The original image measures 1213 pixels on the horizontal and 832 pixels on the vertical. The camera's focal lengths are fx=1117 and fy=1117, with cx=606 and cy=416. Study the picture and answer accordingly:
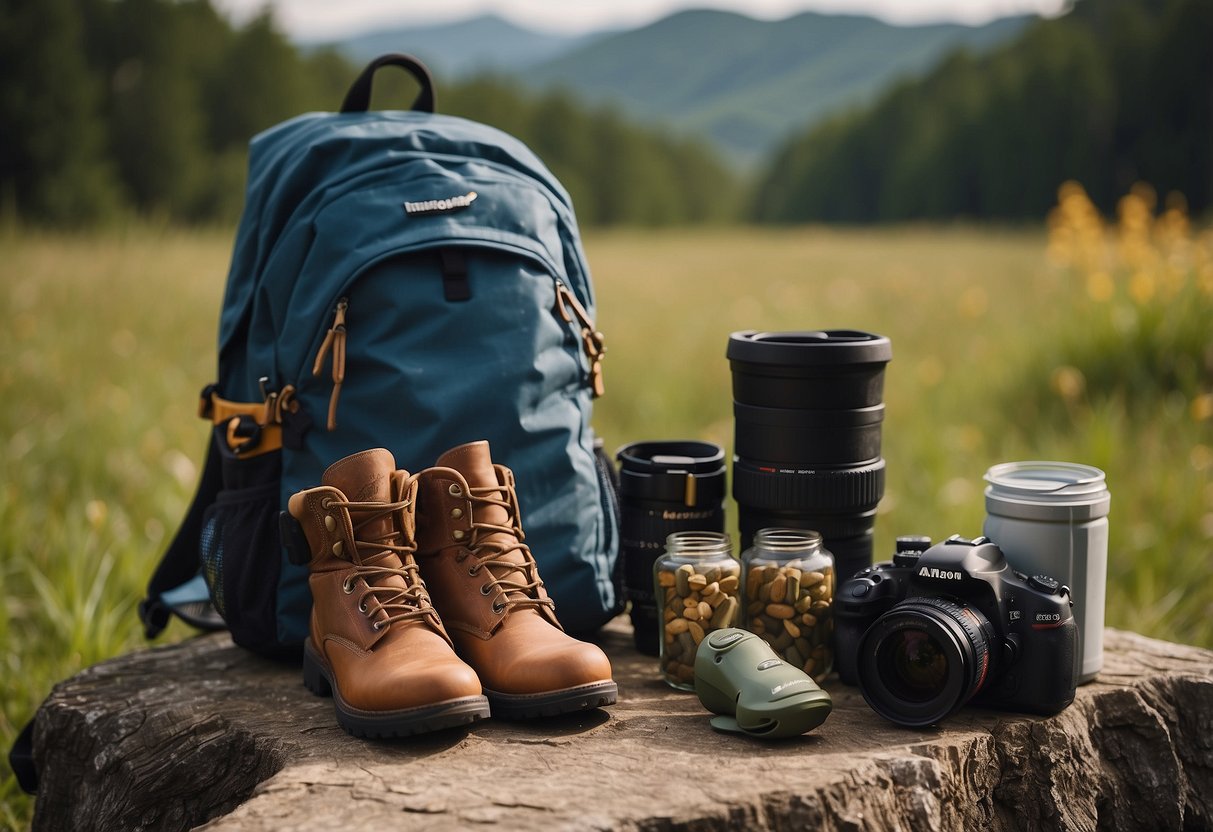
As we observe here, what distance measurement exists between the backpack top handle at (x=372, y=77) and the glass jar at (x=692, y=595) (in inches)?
55.1

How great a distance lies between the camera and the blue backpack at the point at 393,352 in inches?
99.4

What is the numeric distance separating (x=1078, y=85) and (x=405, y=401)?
32389 millimetres

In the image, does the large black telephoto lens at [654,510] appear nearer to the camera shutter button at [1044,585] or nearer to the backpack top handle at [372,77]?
the camera shutter button at [1044,585]

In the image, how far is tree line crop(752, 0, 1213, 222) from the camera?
1096 inches

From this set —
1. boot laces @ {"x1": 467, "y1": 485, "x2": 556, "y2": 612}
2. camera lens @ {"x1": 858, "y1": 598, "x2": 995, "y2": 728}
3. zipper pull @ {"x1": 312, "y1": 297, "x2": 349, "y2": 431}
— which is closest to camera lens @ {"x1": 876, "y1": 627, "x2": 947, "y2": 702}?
camera lens @ {"x1": 858, "y1": 598, "x2": 995, "y2": 728}

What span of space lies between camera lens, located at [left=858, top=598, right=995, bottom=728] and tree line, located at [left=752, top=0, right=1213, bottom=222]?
26.2m

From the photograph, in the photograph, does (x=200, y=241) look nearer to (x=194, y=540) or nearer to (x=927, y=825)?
(x=194, y=540)

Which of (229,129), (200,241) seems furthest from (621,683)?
(229,129)

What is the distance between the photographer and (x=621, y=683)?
2523 mm

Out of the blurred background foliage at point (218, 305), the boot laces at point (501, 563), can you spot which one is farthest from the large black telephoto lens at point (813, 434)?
the blurred background foliage at point (218, 305)

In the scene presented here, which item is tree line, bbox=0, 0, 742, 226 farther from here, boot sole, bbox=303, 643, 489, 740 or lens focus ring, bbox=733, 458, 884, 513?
boot sole, bbox=303, 643, 489, 740

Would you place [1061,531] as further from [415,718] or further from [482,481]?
[415,718]

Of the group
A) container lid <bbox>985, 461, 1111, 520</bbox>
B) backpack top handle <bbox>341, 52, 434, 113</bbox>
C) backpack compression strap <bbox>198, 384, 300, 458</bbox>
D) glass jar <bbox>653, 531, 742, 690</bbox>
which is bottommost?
glass jar <bbox>653, 531, 742, 690</bbox>

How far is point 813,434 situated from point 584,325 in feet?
2.16
